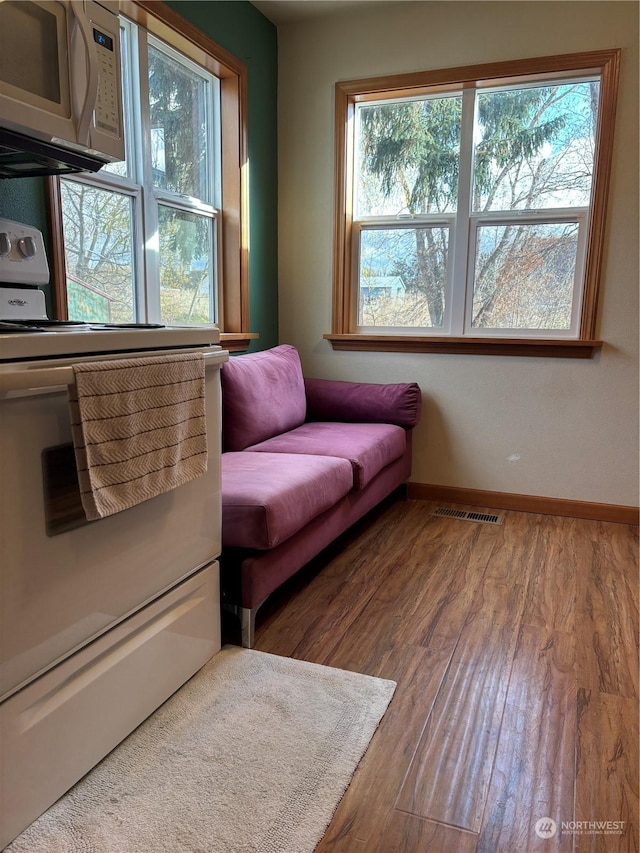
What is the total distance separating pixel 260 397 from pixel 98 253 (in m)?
0.92

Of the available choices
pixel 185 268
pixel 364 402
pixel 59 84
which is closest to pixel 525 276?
pixel 364 402

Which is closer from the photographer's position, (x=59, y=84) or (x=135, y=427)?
(x=135, y=427)

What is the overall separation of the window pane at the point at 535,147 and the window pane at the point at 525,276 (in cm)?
14

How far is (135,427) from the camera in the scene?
4.29 feet

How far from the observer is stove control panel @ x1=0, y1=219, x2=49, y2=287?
1.56 m

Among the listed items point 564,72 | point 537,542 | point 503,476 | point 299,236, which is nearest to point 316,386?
point 299,236

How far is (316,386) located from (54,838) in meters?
2.56

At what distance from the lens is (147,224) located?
2.59 metres

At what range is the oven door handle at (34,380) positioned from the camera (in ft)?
3.46

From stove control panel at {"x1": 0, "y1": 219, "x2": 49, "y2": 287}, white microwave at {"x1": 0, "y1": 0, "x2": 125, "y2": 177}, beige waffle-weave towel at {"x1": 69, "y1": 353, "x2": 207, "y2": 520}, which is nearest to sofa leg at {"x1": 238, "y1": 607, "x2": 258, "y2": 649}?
beige waffle-weave towel at {"x1": 69, "y1": 353, "x2": 207, "y2": 520}

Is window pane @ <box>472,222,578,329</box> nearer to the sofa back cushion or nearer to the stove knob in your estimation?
the sofa back cushion

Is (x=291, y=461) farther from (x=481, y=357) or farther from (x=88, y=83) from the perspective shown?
(x=481, y=357)

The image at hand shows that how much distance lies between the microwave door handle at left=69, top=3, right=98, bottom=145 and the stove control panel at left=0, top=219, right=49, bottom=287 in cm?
28

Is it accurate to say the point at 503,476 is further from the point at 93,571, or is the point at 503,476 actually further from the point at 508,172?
the point at 93,571
